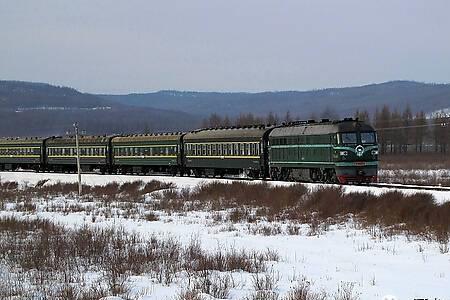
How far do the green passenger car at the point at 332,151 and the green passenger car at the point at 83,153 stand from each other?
3041 centimetres

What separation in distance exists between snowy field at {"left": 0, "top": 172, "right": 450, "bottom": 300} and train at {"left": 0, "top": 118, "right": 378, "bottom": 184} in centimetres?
481

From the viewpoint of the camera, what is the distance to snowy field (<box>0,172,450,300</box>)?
12.6m

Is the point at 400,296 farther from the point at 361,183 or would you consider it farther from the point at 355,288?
the point at 361,183

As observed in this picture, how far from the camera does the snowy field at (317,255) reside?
1264 centimetres

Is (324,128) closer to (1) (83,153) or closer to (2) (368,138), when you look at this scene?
(2) (368,138)

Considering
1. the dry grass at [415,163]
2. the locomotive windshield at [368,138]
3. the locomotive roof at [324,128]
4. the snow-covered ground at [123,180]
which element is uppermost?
the locomotive roof at [324,128]

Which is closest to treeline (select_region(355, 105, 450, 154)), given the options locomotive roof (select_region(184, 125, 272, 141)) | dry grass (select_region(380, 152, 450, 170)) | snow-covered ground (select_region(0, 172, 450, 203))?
dry grass (select_region(380, 152, 450, 170))

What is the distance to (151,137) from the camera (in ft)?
193

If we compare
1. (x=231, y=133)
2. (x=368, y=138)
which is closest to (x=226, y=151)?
(x=231, y=133)

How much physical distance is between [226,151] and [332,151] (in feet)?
44.6

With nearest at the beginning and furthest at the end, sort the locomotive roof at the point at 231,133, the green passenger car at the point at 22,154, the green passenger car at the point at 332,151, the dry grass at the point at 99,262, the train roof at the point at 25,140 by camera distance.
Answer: the dry grass at the point at 99,262, the green passenger car at the point at 332,151, the locomotive roof at the point at 231,133, the green passenger car at the point at 22,154, the train roof at the point at 25,140

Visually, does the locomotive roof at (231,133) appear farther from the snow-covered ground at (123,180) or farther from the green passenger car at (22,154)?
the green passenger car at (22,154)

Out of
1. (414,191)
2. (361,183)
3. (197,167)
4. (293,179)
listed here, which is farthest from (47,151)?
(414,191)

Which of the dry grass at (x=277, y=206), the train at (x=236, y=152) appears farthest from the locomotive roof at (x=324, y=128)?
the dry grass at (x=277, y=206)
